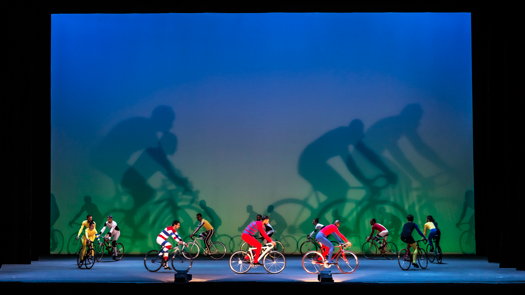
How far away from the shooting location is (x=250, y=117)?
21.6 meters

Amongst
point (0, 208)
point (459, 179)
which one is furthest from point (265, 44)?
point (0, 208)

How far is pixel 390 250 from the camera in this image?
2122 cm

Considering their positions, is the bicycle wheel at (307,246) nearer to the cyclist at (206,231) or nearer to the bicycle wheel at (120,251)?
the cyclist at (206,231)

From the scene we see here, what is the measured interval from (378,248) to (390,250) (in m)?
0.51

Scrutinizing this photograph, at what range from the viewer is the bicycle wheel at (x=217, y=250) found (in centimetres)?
2073

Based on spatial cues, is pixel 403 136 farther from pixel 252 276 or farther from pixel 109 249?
pixel 109 249

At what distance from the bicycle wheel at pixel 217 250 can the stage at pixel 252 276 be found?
1.36 metres

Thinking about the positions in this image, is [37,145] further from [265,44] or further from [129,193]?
[265,44]

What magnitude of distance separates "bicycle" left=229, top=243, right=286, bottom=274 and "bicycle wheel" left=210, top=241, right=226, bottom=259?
10.9 feet

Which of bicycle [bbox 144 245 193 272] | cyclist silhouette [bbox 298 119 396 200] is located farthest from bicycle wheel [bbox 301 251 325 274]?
cyclist silhouette [bbox 298 119 396 200]

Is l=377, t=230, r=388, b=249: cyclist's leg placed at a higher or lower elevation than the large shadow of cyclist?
lower

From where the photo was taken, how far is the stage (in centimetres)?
1239

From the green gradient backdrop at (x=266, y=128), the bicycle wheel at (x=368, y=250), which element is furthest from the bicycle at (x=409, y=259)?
the green gradient backdrop at (x=266, y=128)

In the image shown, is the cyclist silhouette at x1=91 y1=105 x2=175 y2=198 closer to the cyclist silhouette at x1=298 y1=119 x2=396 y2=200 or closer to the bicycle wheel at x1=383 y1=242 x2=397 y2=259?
the cyclist silhouette at x1=298 y1=119 x2=396 y2=200
